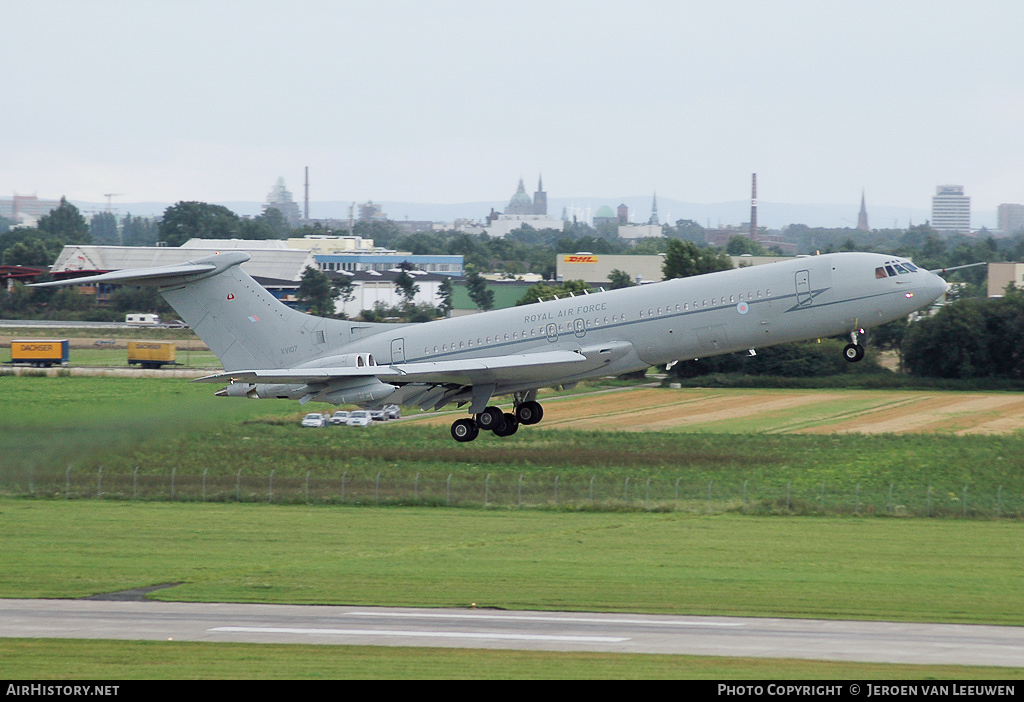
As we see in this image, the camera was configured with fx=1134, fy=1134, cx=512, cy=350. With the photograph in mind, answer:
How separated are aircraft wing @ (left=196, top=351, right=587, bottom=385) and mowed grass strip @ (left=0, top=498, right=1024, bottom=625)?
5.09m

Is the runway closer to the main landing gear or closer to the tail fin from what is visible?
the tail fin

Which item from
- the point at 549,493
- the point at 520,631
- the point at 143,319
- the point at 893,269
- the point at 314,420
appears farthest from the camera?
the point at 143,319

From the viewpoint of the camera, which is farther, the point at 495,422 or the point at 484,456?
the point at 484,456

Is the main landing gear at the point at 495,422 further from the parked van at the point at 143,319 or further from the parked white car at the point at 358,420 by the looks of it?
the parked van at the point at 143,319

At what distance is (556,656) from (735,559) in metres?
12.8

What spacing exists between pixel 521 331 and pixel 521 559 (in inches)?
452

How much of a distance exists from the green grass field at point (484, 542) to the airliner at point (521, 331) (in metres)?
4.33

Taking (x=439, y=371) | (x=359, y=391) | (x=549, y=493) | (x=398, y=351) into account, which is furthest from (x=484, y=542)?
(x=398, y=351)

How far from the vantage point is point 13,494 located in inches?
1783

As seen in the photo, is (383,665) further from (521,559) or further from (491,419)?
(491,419)

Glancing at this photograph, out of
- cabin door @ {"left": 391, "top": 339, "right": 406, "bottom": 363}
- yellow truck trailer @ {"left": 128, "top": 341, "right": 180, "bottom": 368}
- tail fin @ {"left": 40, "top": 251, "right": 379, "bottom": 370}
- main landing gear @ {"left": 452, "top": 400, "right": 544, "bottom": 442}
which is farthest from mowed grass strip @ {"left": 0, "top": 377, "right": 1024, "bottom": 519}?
yellow truck trailer @ {"left": 128, "top": 341, "right": 180, "bottom": 368}

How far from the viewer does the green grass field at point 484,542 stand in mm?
23516

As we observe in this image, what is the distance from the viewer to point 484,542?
3722 centimetres

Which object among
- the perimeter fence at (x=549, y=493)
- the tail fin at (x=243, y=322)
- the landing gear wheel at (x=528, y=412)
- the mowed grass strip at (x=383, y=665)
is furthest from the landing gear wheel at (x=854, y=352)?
the mowed grass strip at (x=383, y=665)
